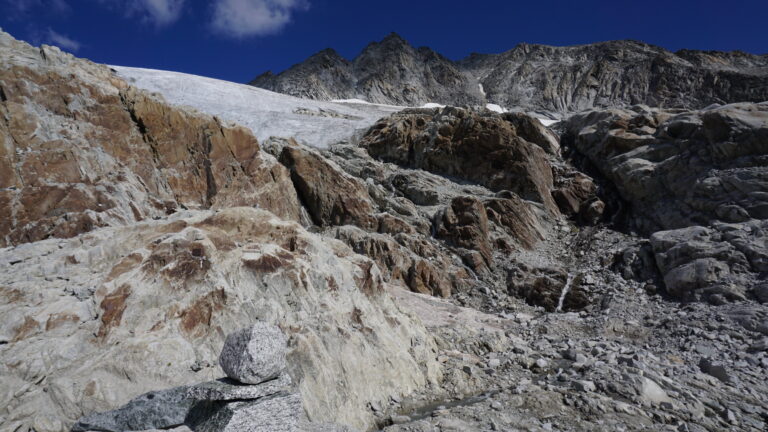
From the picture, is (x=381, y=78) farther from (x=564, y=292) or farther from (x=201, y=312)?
(x=201, y=312)

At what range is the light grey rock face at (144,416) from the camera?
23.7 ft

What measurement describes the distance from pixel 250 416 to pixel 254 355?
0.90 m

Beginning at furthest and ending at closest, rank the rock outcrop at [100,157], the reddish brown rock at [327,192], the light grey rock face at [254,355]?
the reddish brown rock at [327,192]
the rock outcrop at [100,157]
the light grey rock face at [254,355]

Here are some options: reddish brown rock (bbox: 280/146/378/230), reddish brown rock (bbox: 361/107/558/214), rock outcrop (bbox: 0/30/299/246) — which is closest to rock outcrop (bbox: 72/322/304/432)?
rock outcrop (bbox: 0/30/299/246)

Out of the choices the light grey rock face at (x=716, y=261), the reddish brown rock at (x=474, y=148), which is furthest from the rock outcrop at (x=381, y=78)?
the light grey rock face at (x=716, y=261)

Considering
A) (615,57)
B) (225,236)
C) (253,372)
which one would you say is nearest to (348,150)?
(225,236)

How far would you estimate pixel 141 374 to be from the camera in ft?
29.2

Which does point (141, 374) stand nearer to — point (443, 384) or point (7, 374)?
point (7, 374)

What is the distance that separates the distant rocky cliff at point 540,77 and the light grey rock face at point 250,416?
97687 millimetres

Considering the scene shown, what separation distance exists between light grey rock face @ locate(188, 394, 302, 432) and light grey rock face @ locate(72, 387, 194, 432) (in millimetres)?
617

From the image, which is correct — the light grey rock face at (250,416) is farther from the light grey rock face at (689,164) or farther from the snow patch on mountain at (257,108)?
the snow patch on mountain at (257,108)

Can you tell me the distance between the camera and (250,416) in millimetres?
6273

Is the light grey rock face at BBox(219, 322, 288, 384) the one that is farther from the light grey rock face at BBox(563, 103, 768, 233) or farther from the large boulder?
the light grey rock face at BBox(563, 103, 768, 233)

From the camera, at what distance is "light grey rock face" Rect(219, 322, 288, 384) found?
6387mm
